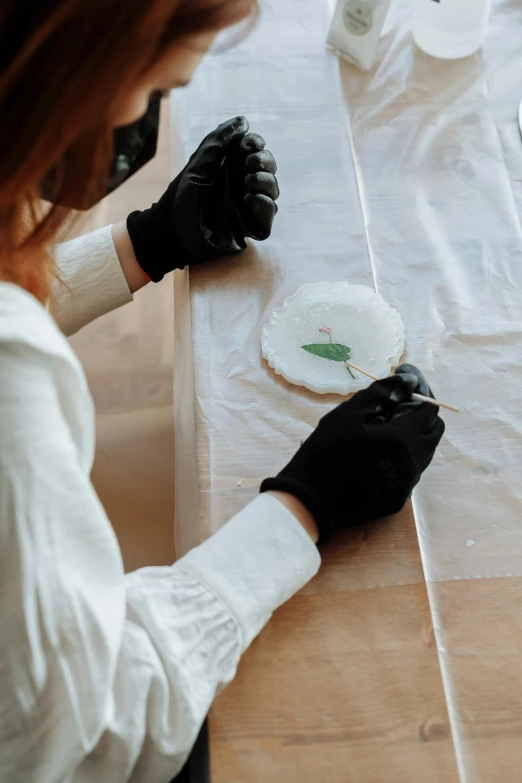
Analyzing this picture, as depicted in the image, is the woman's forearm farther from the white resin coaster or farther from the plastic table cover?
the white resin coaster

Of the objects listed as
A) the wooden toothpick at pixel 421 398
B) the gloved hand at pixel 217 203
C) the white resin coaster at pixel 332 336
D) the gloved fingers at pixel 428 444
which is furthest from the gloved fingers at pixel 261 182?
the gloved fingers at pixel 428 444

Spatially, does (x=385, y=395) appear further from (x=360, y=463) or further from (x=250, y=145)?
(x=250, y=145)

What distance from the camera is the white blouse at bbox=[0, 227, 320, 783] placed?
0.49 m

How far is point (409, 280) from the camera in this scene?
0.85 m

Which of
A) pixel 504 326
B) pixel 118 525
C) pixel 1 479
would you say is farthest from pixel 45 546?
pixel 504 326

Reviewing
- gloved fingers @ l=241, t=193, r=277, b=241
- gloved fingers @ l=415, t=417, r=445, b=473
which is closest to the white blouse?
gloved fingers @ l=415, t=417, r=445, b=473

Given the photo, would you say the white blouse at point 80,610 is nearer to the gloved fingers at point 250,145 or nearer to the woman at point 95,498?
the woman at point 95,498

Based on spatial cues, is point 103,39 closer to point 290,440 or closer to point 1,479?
point 1,479

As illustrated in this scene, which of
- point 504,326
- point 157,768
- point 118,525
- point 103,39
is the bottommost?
point 118,525

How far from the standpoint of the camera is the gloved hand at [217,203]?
84 cm

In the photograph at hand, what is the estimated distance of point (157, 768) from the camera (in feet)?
1.86

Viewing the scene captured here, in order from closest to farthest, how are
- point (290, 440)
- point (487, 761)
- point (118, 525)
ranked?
point (487, 761) < point (290, 440) < point (118, 525)

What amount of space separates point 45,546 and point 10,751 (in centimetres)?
16

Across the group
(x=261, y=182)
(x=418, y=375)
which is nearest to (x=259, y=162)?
(x=261, y=182)
